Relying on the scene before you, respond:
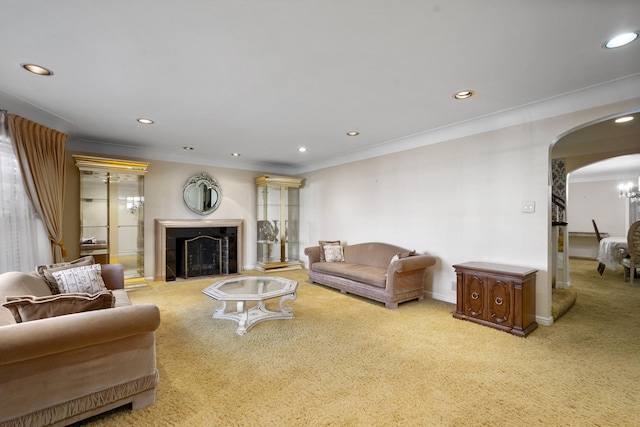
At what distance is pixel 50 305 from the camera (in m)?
1.73

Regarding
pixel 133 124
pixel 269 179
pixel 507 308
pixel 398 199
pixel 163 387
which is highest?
pixel 133 124

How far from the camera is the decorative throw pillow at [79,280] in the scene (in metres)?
2.66

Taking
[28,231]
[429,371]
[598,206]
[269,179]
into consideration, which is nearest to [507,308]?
[429,371]

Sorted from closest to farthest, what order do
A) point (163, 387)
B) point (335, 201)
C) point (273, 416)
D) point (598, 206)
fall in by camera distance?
point (273, 416) → point (163, 387) → point (335, 201) → point (598, 206)

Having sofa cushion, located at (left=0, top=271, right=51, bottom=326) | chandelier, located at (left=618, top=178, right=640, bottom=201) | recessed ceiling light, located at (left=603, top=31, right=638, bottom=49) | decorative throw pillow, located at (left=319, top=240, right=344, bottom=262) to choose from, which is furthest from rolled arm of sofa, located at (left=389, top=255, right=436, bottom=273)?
Answer: chandelier, located at (left=618, top=178, right=640, bottom=201)

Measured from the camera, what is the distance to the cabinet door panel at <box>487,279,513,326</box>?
3012 millimetres

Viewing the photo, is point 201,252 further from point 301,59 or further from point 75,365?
point 301,59

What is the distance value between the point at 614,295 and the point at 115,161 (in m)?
8.02

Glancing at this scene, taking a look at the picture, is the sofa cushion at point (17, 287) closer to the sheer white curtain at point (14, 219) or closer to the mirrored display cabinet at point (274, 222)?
the sheer white curtain at point (14, 219)

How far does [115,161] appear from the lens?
467 centimetres

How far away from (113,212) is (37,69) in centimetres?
290

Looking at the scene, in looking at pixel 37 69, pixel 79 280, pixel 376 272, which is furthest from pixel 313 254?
pixel 37 69

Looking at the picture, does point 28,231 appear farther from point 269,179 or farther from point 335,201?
point 335,201

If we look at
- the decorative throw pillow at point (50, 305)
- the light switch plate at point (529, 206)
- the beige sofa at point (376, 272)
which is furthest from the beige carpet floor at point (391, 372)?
the light switch plate at point (529, 206)
